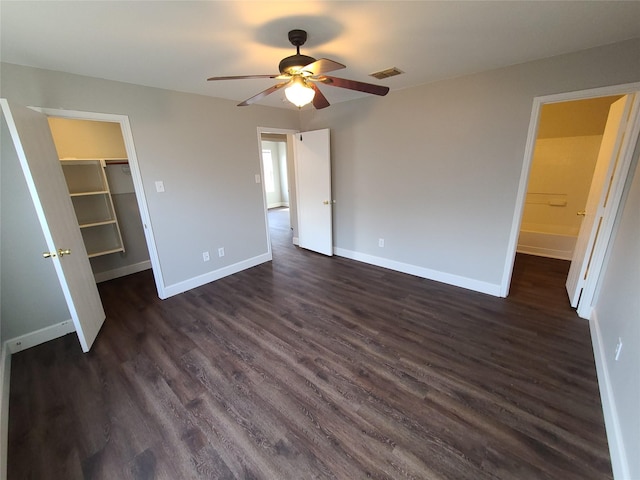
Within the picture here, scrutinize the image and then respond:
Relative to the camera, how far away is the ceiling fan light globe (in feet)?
5.68

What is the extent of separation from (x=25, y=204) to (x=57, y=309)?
3.28 feet

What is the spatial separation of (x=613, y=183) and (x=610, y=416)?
1.86 metres

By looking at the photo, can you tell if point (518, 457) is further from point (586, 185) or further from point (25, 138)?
point (586, 185)

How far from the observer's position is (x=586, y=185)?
4141 millimetres

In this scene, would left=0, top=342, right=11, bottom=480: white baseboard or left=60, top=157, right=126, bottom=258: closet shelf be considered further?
left=60, top=157, right=126, bottom=258: closet shelf

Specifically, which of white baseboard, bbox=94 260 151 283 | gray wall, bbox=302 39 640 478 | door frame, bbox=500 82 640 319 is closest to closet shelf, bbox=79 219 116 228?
white baseboard, bbox=94 260 151 283

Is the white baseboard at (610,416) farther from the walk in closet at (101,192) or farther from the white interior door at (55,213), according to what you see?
the walk in closet at (101,192)

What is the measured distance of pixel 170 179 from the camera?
302 centimetres

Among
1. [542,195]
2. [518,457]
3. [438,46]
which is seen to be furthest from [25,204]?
[542,195]

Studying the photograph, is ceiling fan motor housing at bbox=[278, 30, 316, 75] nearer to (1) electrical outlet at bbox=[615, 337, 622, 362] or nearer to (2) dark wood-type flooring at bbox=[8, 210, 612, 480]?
(2) dark wood-type flooring at bbox=[8, 210, 612, 480]

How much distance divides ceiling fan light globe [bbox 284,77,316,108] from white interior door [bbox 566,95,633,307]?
262cm

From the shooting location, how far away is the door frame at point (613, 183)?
206cm

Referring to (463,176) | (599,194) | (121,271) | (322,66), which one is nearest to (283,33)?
(322,66)

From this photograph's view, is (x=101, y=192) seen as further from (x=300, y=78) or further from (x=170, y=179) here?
(x=300, y=78)
